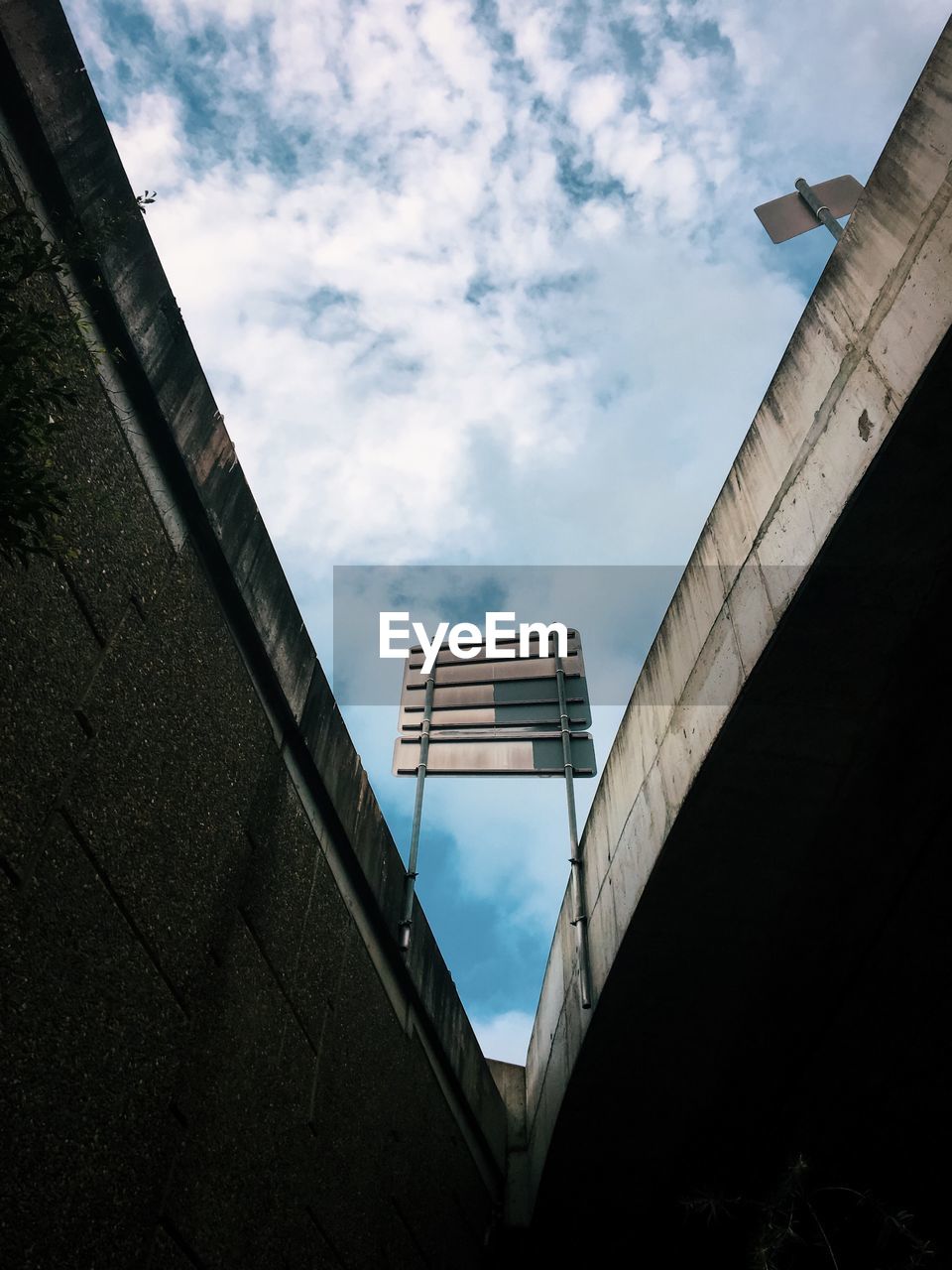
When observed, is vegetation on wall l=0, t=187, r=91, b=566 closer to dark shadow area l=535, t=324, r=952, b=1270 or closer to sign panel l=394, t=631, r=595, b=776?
dark shadow area l=535, t=324, r=952, b=1270

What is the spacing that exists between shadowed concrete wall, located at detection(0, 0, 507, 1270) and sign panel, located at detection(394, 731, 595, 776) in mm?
2506

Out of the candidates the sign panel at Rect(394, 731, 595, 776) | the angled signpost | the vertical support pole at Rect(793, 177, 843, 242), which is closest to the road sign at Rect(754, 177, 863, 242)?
the vertical support pole at Rect(793, 177, 843, 242)

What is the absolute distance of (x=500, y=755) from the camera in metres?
7.69

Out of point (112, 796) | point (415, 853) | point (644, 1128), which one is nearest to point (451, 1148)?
point (644, 1128)

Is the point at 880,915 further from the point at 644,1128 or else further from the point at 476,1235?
the point at 476,1235

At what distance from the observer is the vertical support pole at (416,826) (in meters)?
5.61

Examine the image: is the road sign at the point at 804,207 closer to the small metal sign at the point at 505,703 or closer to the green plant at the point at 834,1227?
the small metal sign at the point at 505,703

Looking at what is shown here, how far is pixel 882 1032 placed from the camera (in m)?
5.82

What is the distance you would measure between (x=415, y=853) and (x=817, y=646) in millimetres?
3384

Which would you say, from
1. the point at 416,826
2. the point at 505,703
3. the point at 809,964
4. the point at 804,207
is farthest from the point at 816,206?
the point at 416,826

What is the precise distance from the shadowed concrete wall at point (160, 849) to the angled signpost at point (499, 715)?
2541 millimetres

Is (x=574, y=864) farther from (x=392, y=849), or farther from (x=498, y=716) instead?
(x=498, y=716)

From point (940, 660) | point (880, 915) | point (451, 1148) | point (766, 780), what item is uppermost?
point (940, 660)

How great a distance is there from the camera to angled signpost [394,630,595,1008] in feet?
24.8
